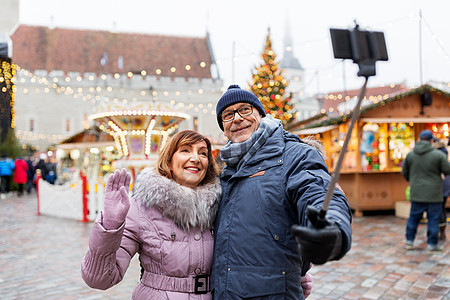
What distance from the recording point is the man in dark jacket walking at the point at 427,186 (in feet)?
19.3

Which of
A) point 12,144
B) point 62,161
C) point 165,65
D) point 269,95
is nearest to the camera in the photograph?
point 269,95

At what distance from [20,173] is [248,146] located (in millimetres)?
16852

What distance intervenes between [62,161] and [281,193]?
3463 centimetres

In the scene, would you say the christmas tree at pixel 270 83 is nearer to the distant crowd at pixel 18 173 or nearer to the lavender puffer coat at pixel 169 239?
the distant crowd at pixel 18 173

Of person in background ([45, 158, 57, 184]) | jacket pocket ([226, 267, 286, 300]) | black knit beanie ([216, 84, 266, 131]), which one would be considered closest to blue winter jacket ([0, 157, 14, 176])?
person in background ([45, 158, 57, 184])

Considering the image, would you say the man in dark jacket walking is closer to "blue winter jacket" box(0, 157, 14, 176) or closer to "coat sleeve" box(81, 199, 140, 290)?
"coat sleeve" box(81, 199, 140, 290)

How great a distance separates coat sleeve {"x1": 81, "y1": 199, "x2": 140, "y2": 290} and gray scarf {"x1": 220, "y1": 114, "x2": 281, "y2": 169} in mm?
568

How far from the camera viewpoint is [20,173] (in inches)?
643

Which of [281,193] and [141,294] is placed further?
[141,294]

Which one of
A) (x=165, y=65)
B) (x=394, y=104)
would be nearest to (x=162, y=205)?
(x=394, y=104)

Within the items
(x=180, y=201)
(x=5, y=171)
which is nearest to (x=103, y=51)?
(x=5, y=171)

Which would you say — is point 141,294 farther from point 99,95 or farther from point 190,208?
point 99,95

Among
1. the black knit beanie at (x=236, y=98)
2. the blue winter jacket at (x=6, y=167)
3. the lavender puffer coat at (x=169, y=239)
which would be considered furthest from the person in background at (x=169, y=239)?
the blue winter jacket at (x=6, y=167)

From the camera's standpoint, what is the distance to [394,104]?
973 cm
